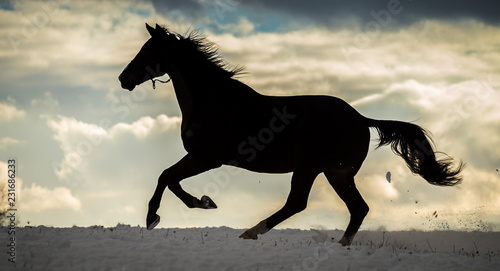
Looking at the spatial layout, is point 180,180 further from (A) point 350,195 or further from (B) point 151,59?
(A) point 350,195

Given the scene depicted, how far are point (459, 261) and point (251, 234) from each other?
2.87 metres

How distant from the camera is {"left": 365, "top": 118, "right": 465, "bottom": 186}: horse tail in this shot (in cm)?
838

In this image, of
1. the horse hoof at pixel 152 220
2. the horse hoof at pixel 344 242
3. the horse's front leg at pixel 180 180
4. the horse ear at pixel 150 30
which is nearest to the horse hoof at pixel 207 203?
the horse's front leg at pixel 180 180

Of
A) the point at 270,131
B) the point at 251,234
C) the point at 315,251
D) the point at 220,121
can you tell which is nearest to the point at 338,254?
the point at 315,251

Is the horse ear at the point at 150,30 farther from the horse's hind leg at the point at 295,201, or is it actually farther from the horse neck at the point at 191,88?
the horse's hind leg at the point at 295,201

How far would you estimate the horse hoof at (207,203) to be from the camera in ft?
25.6

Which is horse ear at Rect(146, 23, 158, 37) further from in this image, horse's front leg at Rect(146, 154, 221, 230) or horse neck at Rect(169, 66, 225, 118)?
horse's front leg at Rect(146, 154, 221, 230)

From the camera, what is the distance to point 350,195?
8.09 metres

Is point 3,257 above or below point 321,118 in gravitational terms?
below

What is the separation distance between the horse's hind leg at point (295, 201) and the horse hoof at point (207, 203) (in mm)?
741

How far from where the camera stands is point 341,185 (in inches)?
318

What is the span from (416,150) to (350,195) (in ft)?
4.54

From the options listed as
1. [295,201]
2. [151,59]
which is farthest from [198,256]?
[151,59]

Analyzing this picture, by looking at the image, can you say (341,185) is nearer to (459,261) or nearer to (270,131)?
(270,131)
